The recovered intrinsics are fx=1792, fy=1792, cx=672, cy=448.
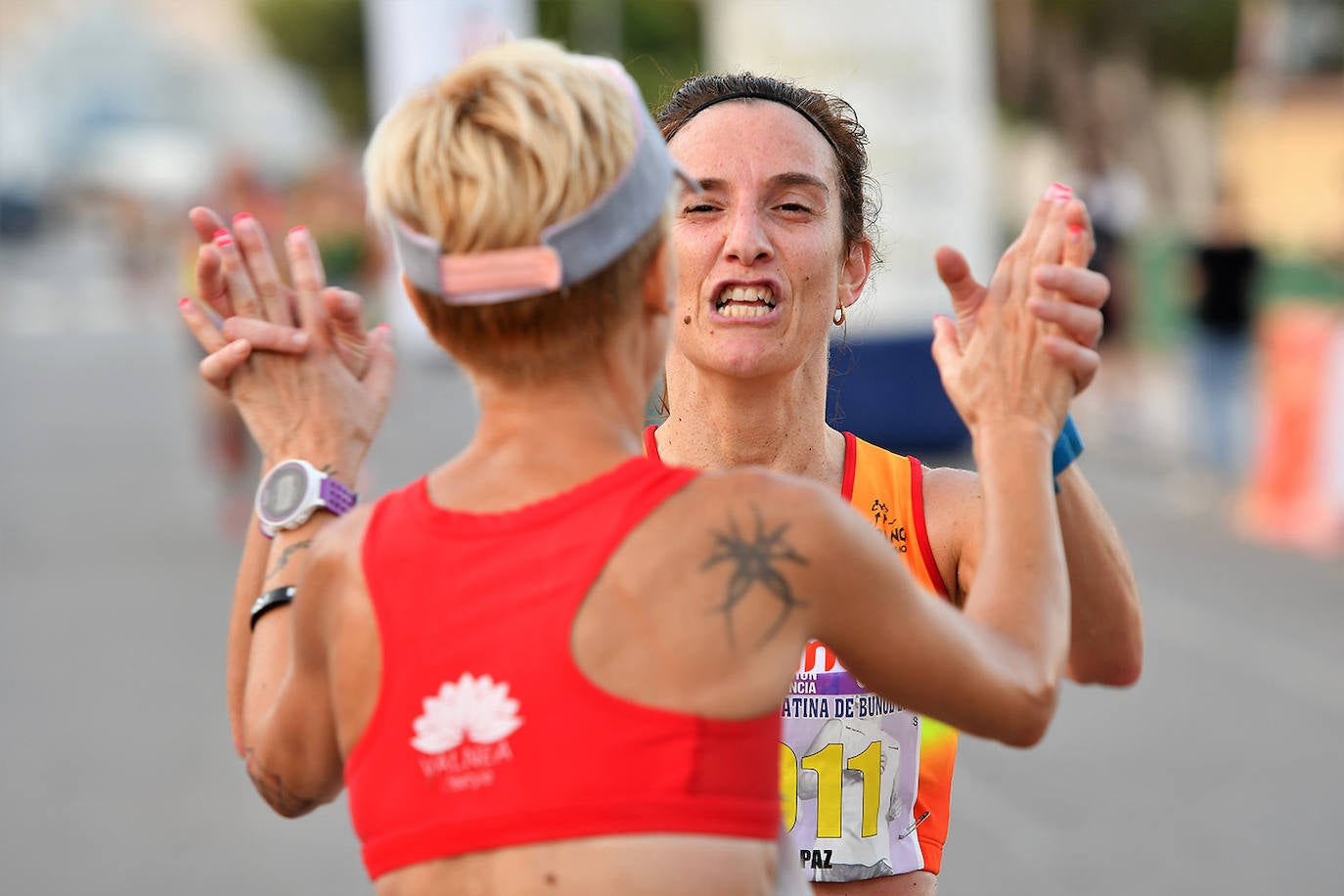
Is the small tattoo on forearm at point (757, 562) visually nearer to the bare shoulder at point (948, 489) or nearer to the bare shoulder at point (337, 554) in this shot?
the bare shoulder at point (337, 554)

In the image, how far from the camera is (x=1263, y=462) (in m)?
11.5

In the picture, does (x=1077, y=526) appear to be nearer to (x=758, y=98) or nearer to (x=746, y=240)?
(x=746, y=240)

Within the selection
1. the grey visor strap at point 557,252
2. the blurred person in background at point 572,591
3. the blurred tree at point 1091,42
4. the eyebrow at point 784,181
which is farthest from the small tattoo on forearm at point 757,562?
the blurred tree at point 1091,42

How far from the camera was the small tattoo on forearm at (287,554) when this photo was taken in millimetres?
2123

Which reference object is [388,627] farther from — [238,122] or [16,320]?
[238,122]

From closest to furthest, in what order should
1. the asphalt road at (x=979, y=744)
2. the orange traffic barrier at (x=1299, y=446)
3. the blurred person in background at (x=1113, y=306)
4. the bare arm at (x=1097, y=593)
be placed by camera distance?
the bare arm at (x=1097, y=593) < the asphalt road at (x=979, y=744) < the orange traffic barrier at (x=1299, y=446) < the blurred person in background at (x=1113, y=306)

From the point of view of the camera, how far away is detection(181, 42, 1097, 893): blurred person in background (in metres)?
1.73

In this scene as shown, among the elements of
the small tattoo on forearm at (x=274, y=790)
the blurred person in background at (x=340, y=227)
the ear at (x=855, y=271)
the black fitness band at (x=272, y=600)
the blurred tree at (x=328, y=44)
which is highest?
the blurred tree at (x=328, y=44)

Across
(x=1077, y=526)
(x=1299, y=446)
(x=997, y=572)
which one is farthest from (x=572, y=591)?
(x=1299, y=446)

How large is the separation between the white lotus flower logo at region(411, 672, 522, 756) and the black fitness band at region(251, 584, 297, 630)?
0.36 m

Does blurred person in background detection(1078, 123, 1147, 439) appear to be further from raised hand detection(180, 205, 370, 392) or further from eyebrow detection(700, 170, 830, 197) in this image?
raised hand detection(180, 205, 370, 392)

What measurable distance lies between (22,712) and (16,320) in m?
25.1

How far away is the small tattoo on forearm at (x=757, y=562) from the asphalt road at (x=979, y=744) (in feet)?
13.8

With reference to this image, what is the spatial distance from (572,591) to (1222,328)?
11724 mm
